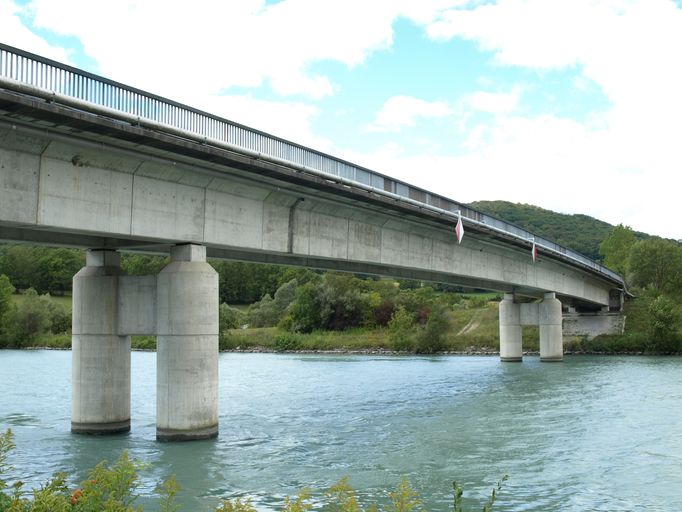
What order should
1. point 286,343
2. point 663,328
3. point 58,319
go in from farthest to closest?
point 58,319 → point 286,343 → point 663,328

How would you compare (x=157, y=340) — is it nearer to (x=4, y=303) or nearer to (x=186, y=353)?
(x=186, y=353)

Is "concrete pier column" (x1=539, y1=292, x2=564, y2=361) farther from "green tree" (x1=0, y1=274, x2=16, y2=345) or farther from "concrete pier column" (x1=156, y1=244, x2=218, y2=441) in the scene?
"green tree" (x1=0, y1=274, x2=16, y2=345)

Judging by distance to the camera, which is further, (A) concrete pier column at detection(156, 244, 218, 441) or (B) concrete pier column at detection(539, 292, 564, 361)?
(B) concrete pier column at detection(539, 292, 564, 361)

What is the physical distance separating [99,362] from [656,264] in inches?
3521

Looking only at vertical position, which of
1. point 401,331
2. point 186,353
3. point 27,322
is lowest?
point 401,331

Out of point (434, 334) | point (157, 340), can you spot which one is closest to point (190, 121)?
point (157, 340)

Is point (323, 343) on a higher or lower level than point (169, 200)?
lower

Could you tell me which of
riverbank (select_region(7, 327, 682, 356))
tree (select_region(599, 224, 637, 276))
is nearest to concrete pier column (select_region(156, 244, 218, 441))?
riverbank (select_region(7, 327, 682, 356))

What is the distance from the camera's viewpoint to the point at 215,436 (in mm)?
24344

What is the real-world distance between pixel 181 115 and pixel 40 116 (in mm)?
Result: 5857

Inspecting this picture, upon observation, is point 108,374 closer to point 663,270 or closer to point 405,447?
point 405,447

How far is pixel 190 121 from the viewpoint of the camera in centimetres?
2400

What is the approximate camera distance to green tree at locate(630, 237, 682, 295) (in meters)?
98.2

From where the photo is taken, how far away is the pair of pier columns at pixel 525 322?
70000 mm
